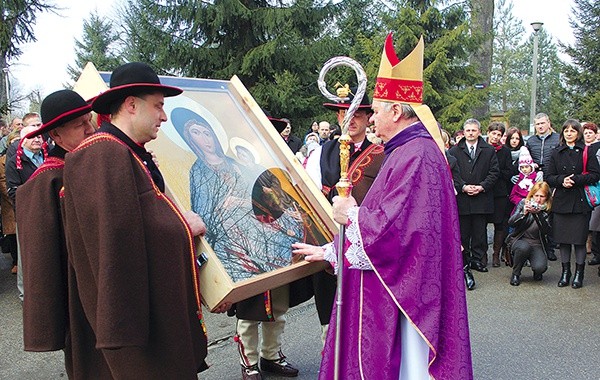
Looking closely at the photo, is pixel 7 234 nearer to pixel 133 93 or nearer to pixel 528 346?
pixel 133 93

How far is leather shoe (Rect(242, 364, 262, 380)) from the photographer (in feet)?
12.6

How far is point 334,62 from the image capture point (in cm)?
266

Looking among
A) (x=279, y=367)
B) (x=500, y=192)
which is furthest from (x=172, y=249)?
(x=500, y=192)

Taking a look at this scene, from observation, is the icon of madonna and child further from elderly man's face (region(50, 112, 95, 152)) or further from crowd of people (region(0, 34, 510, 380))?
elderly man's face (region(50, 112, 95, 152))

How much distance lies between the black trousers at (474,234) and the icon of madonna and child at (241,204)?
460 centimetres

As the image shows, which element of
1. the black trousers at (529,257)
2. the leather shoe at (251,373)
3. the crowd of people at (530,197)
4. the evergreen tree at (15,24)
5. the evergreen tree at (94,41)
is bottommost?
the leather shoe at (251,373)

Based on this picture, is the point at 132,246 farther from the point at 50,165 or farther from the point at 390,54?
the point at 390,54

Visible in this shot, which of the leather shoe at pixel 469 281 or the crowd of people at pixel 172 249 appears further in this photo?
the leather shoe at pixel 469 281

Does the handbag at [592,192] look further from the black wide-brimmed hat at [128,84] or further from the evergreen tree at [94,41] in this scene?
the evergreen tree at [94,41]

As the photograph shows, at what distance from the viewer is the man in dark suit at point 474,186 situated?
7094 millimetres

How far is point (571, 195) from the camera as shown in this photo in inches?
259

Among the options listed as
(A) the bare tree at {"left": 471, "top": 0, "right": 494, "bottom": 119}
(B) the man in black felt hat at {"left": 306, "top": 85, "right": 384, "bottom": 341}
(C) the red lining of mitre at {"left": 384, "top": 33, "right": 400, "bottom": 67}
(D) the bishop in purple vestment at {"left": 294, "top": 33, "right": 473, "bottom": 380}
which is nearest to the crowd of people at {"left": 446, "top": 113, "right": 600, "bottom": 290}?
(B) the man in black felt hat at {"left": 306, "top": 85, "right": 384, "bottom": 341}

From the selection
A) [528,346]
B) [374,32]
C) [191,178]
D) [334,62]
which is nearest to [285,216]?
[191,178]

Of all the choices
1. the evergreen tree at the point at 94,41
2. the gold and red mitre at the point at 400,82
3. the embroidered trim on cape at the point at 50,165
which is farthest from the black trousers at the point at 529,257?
the evergreen tree at the point at 94,41
